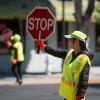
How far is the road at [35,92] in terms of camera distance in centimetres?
1495

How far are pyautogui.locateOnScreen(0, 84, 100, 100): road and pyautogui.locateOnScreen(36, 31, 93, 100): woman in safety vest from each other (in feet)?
24.5

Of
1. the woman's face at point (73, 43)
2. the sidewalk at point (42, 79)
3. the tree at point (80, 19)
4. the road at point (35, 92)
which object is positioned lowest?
the sidewalk at point (42, 79)

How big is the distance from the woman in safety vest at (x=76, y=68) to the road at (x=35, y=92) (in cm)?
748

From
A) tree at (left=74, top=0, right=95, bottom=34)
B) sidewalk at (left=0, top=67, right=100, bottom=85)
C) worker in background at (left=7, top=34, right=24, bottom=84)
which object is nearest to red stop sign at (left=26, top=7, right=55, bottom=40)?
worker in background at (left=7, top=34, right=24, bottom=84)

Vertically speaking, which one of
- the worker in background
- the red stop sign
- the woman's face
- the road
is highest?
the red stop sign

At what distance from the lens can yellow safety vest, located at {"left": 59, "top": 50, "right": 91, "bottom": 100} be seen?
718 centimetres

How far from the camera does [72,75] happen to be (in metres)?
7.25

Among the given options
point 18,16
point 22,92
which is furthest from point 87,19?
point 22,92

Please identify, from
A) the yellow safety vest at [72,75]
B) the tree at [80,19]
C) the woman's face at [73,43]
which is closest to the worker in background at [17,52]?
the tree at [80,19]

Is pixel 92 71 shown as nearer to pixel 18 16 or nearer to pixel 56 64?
pixel 56 64

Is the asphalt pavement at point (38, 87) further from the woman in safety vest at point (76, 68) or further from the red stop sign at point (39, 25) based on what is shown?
the woman in safety vest at point (76, 68)

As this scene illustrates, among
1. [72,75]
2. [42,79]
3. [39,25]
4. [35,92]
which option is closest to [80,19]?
[42,79]

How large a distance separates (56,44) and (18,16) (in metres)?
2.91

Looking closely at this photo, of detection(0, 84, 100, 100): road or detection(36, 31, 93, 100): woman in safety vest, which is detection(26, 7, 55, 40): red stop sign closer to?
detection(36, 31, 93, 100): woman in safety vest
